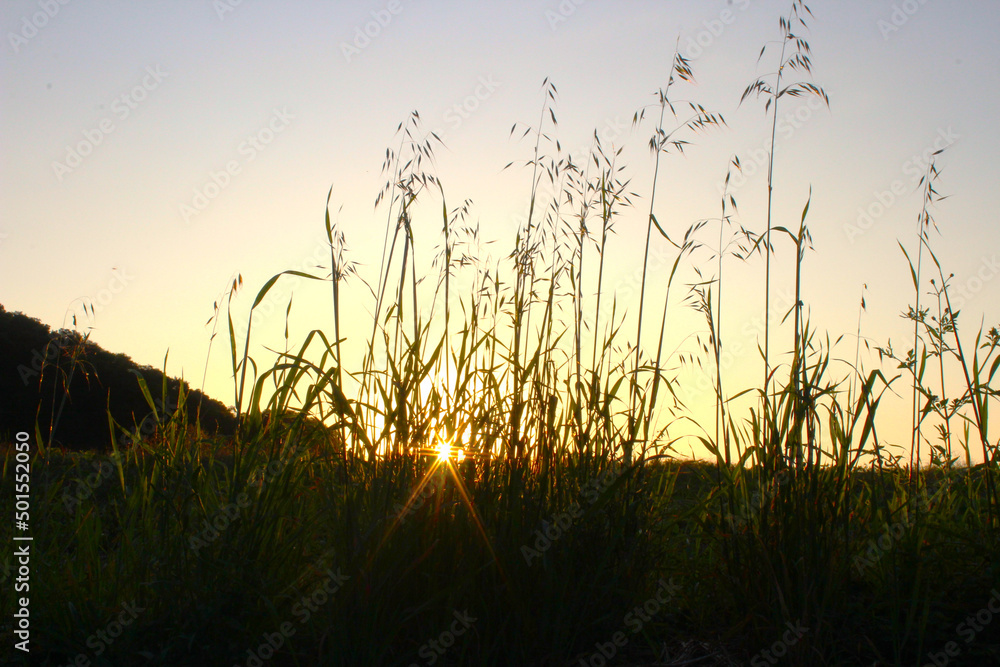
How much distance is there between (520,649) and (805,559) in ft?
2.51

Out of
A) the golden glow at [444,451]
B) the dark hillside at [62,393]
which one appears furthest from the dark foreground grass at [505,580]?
the dark hillside at [62,393]

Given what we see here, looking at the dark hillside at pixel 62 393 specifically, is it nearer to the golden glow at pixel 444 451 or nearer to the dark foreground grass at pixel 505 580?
the dark foreground grass at pixel 505 580

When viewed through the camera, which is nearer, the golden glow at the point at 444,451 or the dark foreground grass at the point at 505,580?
the dark foreground grass at the point at 505,580

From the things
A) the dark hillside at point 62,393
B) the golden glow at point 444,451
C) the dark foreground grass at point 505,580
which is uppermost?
the dark hillside at point 62,393

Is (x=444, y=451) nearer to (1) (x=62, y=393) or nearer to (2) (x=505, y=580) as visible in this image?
(2) (x=505, y=580)

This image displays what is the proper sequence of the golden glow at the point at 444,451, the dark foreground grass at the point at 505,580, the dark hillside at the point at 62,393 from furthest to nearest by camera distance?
the dark hillside at the point at 62,393
the golden glow at the point at 444,451
the dark foreground grass at the point at 505,580

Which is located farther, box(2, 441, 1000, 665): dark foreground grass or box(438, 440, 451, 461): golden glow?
box(438, 440, 451, 461): golden glow

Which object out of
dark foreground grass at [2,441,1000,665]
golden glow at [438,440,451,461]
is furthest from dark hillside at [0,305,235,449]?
golden glow at [438,440,451,461]

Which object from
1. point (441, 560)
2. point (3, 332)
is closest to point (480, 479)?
point (441, 560)

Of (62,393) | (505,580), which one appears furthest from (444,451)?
(62,393)

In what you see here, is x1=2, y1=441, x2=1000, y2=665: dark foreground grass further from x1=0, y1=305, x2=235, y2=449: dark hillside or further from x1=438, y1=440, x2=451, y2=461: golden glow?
x1=0, y1=305, x2=235, y2=449: dark hillside

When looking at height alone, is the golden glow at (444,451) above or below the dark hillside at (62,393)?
below

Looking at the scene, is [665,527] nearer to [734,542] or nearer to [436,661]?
[734,542]

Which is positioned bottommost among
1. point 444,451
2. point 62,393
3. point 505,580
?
point 505,580
